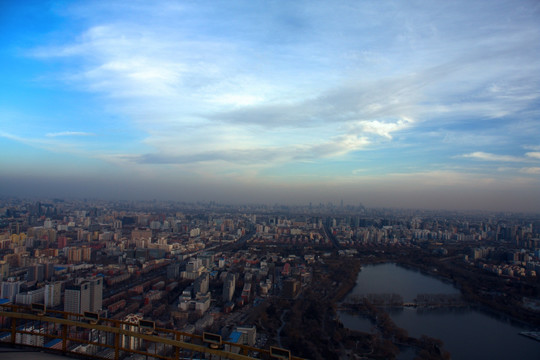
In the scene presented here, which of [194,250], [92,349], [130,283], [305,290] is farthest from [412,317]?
[194,250]

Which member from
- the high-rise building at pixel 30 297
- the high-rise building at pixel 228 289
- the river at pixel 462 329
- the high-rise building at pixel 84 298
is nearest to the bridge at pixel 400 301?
the river at pixel 462 329

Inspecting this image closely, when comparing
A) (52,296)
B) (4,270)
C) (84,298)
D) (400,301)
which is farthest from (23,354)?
(4,270)

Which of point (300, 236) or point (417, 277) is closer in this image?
point (417, 277)

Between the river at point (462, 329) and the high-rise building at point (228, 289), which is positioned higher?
the high-rise building at point (228, 289)

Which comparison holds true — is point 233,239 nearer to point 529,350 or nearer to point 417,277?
point 417,277

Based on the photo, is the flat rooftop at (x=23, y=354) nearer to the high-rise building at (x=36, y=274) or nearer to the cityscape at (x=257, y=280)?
the cityscape at (x=257, y=280)

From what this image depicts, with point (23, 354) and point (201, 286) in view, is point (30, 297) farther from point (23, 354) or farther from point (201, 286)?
point (23, 354)

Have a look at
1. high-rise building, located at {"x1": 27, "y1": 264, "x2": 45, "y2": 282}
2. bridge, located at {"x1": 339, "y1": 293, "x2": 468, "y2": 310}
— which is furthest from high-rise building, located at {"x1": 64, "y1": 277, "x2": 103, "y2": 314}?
bridge, located at {"x1": 339, "y1": 293, "x2": 468, "y2": 310}

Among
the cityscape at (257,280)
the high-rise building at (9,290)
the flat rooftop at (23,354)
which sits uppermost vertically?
the flat rooftop at (23,354)
